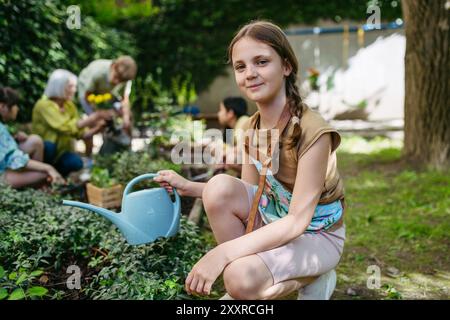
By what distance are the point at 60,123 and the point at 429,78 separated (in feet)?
11.5

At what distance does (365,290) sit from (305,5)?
25.6 ft

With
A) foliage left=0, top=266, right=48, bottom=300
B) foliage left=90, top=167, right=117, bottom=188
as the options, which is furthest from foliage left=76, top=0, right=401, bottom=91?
foliage left=0, top=266, right=48, bottom=300

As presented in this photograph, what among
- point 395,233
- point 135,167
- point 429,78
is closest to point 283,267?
point 395,233

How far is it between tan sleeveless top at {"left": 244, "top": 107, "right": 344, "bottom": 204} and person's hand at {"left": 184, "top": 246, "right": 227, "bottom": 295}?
1.50ft

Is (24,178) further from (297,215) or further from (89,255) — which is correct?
(297,215)

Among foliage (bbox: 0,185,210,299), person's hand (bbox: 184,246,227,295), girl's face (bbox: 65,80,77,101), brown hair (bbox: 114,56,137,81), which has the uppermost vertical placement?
brown hair (bbox: 114,56,137,81)

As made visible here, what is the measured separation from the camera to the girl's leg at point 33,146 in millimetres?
4035

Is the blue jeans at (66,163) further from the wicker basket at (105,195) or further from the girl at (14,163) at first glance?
the wicker basket at (105,195)

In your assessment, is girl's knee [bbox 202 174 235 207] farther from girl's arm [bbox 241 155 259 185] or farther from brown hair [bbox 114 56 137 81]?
brown hair [bbox 114 56 137 81]

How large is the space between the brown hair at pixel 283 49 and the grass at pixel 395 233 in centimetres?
101

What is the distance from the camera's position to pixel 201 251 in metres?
2.48

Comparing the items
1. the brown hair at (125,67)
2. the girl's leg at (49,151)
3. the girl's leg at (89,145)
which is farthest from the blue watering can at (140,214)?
the girl's leg at (89,145)

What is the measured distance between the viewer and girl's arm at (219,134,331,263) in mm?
1754
